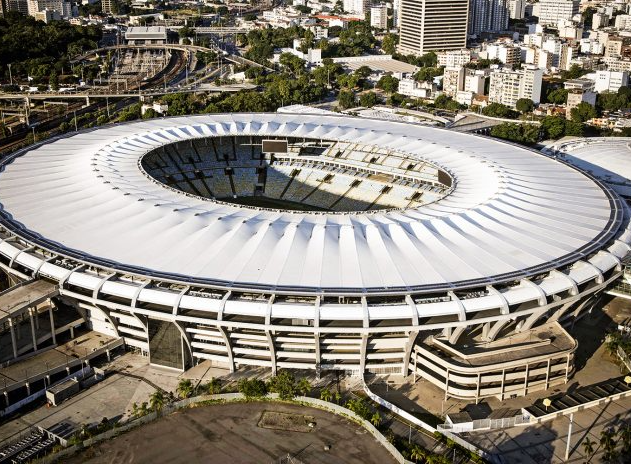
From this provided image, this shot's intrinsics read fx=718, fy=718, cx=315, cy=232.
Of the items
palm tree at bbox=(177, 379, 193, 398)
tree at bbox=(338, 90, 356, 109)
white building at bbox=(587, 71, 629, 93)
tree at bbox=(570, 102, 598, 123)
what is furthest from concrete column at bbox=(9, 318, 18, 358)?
white building at bbox=(587, 71, 629, 93)

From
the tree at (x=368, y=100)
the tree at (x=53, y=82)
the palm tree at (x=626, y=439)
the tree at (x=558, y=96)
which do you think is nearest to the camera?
the palm tree at (x=626, y=439)

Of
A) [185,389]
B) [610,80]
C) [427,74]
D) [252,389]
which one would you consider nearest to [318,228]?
[252,389]

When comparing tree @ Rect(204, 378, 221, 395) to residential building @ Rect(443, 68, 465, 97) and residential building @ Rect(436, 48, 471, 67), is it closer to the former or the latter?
residential building @ Rect(443, 68, 465, 97)

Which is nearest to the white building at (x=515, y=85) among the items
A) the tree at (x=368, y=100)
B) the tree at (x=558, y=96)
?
the tree at (x=558, y=96)

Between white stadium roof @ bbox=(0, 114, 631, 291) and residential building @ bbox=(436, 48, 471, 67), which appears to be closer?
white stadium roof @ bbox=(0, 114, 631, 291)

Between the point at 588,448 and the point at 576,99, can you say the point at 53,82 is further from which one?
the point at 588,448

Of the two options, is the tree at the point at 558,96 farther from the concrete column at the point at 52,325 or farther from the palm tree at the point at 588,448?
the concrete column at the point at 52,325
